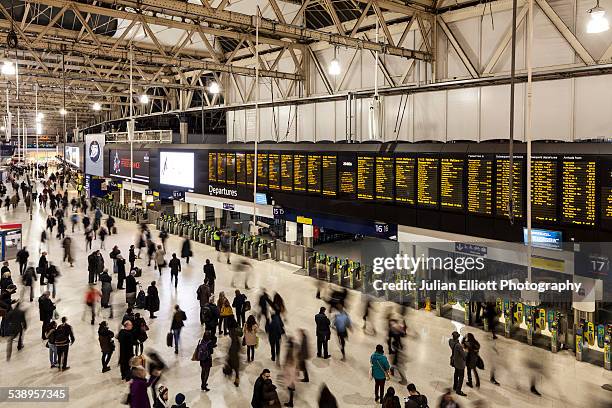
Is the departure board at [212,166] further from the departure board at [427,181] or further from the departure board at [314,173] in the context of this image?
the departure board at [427,181]

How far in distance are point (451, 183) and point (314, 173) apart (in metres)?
4.69

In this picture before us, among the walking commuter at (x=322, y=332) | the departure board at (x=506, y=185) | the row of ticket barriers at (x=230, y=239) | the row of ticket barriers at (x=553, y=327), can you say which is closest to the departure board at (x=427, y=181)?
the departure board at (x=506, y=185)

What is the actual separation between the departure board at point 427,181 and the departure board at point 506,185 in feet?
4.80

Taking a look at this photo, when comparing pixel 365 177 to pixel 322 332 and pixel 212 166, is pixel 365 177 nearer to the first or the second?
pixel 322 332

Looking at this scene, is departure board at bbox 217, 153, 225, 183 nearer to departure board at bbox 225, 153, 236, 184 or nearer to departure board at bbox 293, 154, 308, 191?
departure board at bbox 225, 153, 236, 184

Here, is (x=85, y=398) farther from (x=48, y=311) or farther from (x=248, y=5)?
(x=248, y=5)

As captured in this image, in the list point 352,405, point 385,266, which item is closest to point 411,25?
point 385,266

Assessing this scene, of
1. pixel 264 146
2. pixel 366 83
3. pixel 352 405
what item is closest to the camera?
pixel 352 405

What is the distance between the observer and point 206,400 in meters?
8.04

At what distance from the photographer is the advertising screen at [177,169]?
20.2m

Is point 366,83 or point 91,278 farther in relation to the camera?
point 366,83

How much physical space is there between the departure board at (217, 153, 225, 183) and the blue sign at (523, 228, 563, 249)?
1171cm

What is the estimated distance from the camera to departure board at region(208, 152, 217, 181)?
61.5 feet

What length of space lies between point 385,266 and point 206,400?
849 cm
